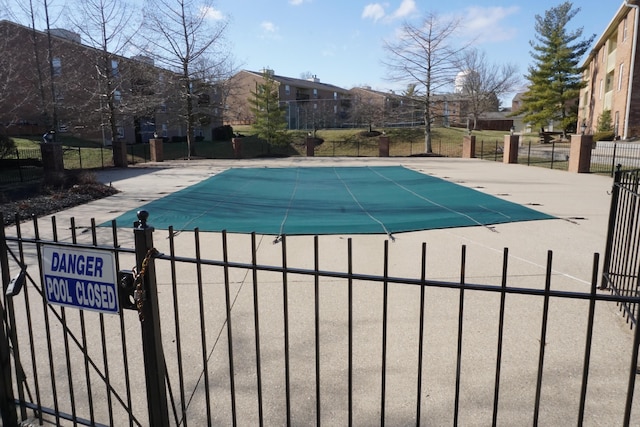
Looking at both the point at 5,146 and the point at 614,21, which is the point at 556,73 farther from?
the point at 5,146

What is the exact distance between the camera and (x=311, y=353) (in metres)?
3.71

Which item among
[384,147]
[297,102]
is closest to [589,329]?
[384,147]

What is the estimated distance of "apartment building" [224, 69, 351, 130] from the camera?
5413 centimetres

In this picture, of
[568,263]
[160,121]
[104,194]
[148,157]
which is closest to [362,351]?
[568,263]

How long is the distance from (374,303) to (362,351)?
1.13m

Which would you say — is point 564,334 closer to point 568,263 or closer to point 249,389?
point 568,263

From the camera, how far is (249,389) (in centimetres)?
320

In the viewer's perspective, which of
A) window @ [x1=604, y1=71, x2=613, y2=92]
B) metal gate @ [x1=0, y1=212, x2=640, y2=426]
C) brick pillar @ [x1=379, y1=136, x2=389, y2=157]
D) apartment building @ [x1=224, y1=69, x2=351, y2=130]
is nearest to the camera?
metal gate @ [x1=0, y1=212, x2=640, y2=426]

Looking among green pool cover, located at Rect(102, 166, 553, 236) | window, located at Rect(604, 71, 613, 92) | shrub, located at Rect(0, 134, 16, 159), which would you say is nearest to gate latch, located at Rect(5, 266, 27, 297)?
green pool cover, located at Rect(102, 166, 553, 236)

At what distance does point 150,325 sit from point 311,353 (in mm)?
1738

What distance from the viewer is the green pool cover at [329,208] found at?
862cm

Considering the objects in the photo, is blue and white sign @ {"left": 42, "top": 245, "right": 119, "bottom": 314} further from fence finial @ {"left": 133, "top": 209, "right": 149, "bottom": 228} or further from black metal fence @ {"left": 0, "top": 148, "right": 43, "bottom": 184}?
black metal fence @ {"left": 0, "top": 148, "right": 43, "bottom": 184}

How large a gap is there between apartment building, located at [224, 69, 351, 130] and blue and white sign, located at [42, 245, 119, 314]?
47.3m

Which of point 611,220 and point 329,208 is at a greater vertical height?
point 611,220
